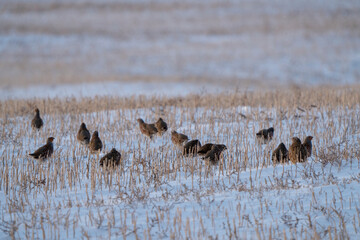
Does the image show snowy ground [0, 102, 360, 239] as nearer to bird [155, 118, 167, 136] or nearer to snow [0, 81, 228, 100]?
bird [155, 118, 167, 136]

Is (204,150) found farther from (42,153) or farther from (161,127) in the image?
(42,153)

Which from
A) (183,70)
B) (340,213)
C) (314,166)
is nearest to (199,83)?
(183,70)

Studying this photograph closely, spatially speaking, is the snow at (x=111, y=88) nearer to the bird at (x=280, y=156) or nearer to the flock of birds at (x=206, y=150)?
the flock of birds at (x=206, y=150)

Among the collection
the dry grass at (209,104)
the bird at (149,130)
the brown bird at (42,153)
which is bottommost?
the brown bird at (42,153)

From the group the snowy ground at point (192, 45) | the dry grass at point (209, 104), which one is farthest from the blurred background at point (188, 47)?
the dry grass at point (209, 104)

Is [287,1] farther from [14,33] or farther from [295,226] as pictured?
[295,226]

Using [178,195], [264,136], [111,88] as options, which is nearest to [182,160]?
[178,195]

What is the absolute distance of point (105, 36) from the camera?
3453 centimetres

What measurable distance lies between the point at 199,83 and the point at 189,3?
21.2 m

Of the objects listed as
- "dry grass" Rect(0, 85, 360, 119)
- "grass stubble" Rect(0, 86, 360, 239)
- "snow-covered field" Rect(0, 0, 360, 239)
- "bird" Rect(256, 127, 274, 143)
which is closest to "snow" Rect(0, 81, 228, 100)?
"snow-covered field" Rect(0, 0, 360, 239)

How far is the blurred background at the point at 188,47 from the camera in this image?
81.5 ft

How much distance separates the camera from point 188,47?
3272 cm

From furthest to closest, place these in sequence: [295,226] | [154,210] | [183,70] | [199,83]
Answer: [183,70] → [199,83] → [154,210] → [295,226]

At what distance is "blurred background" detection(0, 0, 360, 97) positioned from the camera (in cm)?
2484
